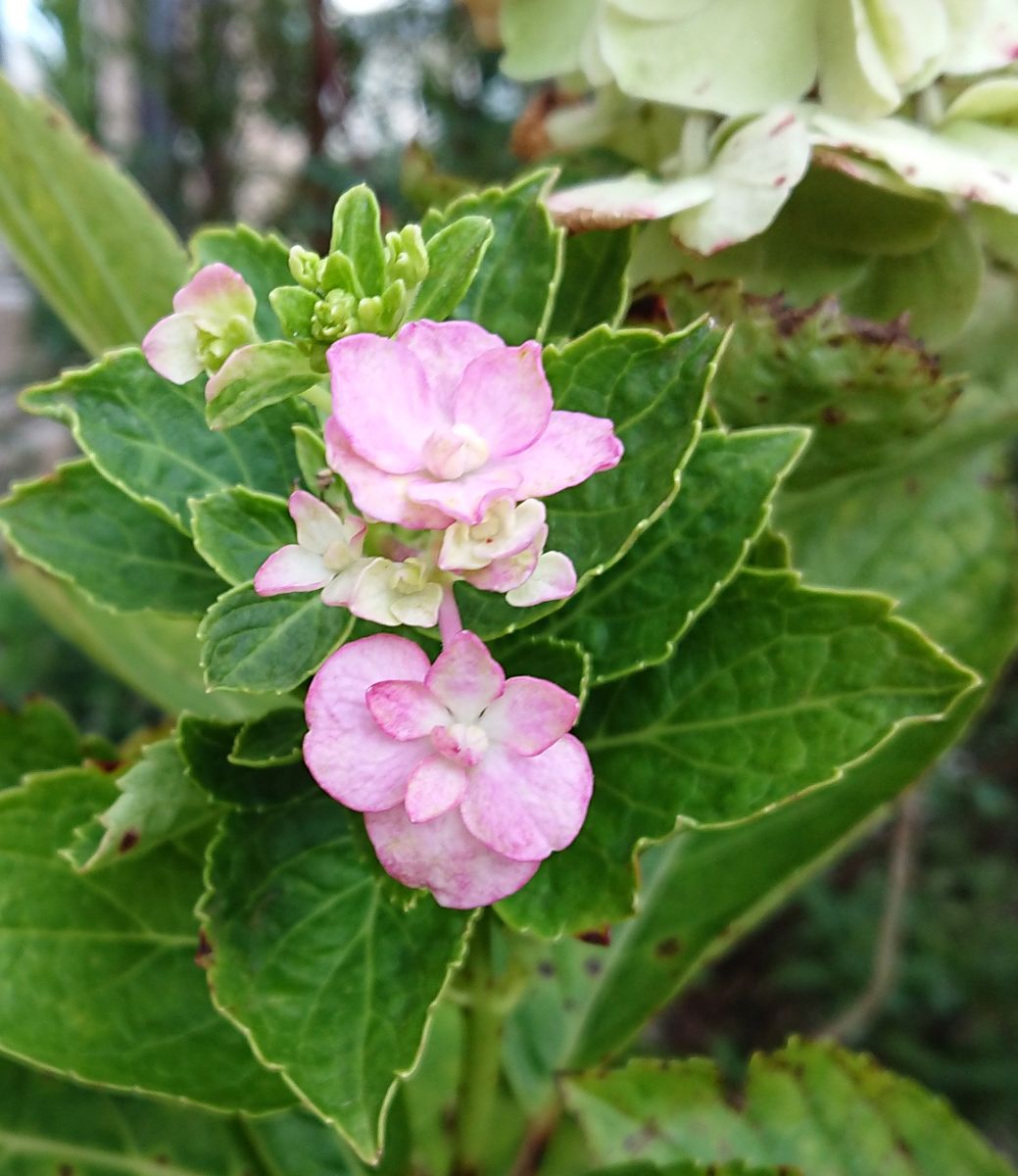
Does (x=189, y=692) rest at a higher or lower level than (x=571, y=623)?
lower

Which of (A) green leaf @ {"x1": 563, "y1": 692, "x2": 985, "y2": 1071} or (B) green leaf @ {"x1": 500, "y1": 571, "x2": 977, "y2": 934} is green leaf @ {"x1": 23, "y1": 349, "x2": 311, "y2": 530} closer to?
(B) green leaf @ {"x1": 500, "y1": 571, "x2": 977, "y2": 934}

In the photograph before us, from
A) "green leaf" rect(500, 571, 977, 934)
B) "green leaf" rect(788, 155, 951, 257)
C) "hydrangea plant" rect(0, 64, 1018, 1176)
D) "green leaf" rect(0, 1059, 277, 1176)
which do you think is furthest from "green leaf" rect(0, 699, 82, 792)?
"green leaf" rect(788, 155, 951, 257)

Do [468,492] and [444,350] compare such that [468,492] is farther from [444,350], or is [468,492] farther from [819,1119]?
[819,1119]

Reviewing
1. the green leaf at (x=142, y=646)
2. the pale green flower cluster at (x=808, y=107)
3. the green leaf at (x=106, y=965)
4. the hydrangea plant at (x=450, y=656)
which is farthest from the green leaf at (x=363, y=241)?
the green leaf at (x=142, y=646)

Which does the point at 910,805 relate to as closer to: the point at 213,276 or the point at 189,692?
the point at 189,692

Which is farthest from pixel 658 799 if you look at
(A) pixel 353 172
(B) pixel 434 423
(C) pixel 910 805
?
(A) pixel 353 172

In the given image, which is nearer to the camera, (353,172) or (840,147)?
(840,147)

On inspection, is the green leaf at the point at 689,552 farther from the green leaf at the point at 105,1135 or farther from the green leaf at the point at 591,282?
the green leaf at the point at 105,1135
